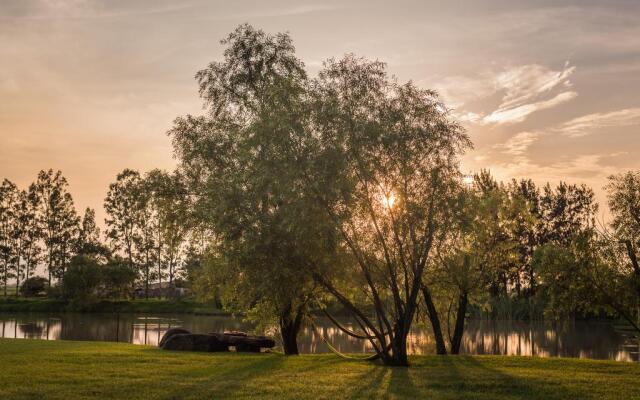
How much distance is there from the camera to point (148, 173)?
3153 cm

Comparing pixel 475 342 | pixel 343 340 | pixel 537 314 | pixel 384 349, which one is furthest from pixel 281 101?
pixel 537 314

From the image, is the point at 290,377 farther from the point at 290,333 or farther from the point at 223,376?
the point at 290,333

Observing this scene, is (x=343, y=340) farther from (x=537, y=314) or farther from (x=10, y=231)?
(x=10, y=231)

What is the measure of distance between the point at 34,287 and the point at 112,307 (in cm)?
2735

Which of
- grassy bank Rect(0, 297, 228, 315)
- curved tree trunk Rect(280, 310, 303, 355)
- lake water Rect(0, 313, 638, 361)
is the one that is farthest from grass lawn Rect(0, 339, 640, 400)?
grassy bank Rect(0, 297, 228, 315)

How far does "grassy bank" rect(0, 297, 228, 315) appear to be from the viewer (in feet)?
268

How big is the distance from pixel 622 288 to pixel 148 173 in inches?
961

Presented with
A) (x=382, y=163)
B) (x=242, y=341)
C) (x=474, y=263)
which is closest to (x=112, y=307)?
(x=242, y=341)

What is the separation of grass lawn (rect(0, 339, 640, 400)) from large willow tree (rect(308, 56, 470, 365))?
144 inches

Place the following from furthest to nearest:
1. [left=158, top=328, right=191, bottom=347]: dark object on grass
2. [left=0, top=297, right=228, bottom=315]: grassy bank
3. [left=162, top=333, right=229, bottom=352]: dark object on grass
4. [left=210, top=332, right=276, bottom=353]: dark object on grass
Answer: [left=0, top=297, right=228, bottom=315]: grassy bank < [left=210, top=332, right=276, bottom=353]: dark object on grass < [left=158, top=328, right=191, bottom=347]: dark object on grass < [left=162, top=333, right=229, bottom=352]: dark object on grass

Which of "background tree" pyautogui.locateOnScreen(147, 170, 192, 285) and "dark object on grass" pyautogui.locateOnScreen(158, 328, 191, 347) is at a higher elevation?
"background tree" pyautogui.locateOnScreen(147, 170, 192, 285)

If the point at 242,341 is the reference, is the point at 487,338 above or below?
below

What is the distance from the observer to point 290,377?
772 inches

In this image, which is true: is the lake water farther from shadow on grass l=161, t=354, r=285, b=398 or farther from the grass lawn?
the grass lawn
